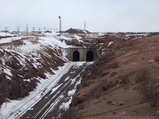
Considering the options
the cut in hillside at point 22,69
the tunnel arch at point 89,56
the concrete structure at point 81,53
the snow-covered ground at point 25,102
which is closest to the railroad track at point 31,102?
the snow-covered ground at point 25,102

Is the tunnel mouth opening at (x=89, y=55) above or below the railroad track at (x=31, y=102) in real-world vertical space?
above

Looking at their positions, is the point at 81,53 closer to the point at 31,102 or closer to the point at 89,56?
the point at 89,56

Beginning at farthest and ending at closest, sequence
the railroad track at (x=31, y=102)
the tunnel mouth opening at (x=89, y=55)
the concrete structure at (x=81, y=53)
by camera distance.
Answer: the tunnel mouth opening at (x=89, y=55), the concrete structure at (x=81, y=53), the railroad track at (x=31, y=102)

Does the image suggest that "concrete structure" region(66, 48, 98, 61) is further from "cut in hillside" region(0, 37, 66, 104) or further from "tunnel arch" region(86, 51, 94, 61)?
"cut in hillside" region(0, 37, 66, 104)

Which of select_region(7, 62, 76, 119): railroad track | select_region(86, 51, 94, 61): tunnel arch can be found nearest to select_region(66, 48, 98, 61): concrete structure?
select_region(86, 51, 94, 61): tunnel arch

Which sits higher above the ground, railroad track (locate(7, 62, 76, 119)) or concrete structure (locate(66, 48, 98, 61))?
concrete structure (locate(66, 48, 98, 61))

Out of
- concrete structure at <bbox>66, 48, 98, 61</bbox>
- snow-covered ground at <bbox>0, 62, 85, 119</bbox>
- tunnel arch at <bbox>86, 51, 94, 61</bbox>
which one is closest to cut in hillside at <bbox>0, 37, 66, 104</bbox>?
snow-covered ground at <bbox>0, 62, 85, 119</bbox>

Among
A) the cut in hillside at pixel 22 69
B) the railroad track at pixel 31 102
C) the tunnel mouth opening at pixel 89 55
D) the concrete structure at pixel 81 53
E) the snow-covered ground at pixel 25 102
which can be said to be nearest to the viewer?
the railroad track at pixel 31 102

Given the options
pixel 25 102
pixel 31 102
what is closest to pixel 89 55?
pixel 31 102

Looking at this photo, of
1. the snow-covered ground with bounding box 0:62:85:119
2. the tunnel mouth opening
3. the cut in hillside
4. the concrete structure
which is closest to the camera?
the snow-covered ground with bounding box 0:62:85:119

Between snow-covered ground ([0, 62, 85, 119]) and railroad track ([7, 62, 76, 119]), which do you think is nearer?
railroad track ([7, 62, 76, 119])

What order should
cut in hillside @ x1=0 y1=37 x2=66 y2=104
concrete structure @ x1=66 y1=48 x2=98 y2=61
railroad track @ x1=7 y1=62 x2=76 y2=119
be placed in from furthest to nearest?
1. concrete structure @ x1=66 y1=48 x2=98 y2=61
2. cut in hillside @ x1=0 y1=37 x2=66 y2=104
3. railroad track @ x1=7 y1=62 x2=76 y2=119

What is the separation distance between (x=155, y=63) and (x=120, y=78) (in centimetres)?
414

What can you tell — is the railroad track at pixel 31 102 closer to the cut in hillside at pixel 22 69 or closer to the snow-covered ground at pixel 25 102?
the snow-covered ground at pixel 25 102
